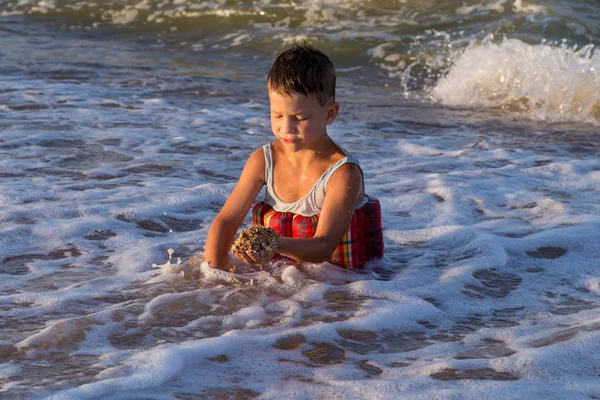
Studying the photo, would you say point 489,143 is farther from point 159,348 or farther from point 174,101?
point 159,348

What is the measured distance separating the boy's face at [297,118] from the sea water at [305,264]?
0.59 m

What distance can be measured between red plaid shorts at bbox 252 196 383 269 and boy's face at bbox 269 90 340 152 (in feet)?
1.11

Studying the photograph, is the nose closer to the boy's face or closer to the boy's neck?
the boy's face

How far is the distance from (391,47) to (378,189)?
6.07 metres

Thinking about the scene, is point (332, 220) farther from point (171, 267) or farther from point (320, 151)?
point (171, 267)

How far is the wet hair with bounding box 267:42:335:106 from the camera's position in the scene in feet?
11.9

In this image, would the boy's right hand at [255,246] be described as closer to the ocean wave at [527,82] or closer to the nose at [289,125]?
the nose at [289,125]

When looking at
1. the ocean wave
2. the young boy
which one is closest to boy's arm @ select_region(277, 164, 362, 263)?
the young boy

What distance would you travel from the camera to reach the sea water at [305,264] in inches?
116

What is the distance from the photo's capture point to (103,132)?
6.89 metres

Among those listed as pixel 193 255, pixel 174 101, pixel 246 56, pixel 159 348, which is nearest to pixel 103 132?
pixel 174 101

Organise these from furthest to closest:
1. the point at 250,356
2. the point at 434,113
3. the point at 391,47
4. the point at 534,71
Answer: the point at 391,47, the point at 534,71, the point at 434,113, the point at 250,356

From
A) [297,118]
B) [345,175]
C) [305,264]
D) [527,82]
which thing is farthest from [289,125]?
[527,82]

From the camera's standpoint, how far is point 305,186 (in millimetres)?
3945
